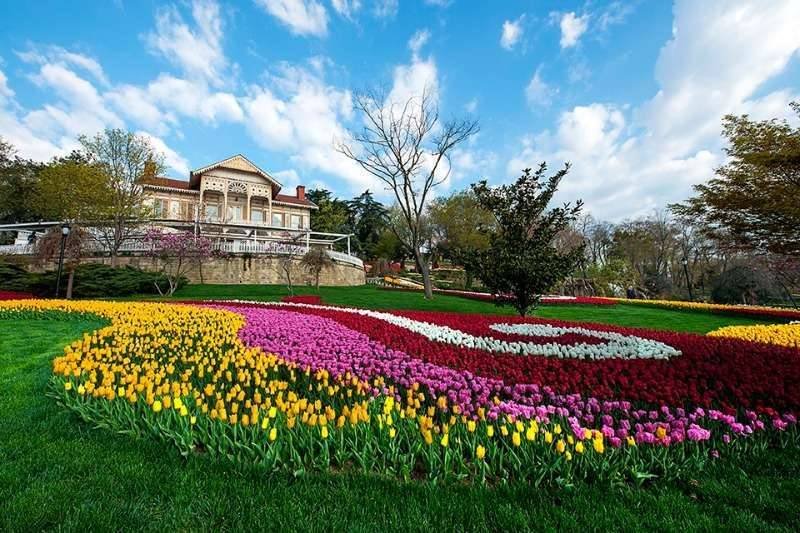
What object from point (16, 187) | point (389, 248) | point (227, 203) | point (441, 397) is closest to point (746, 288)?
point (441, 397)

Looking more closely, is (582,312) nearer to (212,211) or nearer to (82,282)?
(82,282)

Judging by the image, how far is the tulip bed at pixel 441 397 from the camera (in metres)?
2.41

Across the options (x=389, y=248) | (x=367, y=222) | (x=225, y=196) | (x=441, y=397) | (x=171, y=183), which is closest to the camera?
(x=441, y=397)

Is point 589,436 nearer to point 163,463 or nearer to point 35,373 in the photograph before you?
point 163,463

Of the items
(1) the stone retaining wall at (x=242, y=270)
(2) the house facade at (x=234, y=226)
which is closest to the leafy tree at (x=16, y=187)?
(2) the house facade at (x=234, y=226)

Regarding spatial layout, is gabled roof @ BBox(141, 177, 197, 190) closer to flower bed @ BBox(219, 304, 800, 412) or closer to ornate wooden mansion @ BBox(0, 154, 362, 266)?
ornate wooden mansion @ BBox(0, 154, 362, 266)

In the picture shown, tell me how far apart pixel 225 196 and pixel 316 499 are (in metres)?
33.4

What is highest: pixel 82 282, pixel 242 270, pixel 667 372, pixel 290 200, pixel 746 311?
pixel 290 200

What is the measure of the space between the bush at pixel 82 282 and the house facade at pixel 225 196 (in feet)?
44.6

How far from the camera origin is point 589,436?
2.38 meters

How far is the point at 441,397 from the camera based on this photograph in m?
2.98

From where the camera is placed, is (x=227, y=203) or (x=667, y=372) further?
(x=227, y=203)

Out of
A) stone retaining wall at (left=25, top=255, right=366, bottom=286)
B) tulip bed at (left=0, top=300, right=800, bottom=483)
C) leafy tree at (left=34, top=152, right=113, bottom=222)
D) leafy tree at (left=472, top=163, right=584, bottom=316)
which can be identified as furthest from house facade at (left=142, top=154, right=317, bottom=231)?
tulip bed at (left=0, top=300, right=800, bottom=483)

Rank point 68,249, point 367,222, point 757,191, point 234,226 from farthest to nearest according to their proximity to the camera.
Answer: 1. point 367,222
2. point 234,226
3. point 68,249
4. point 757,191
